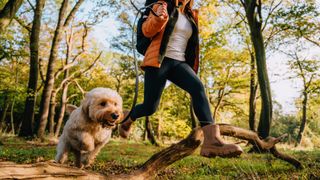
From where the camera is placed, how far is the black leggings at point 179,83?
3.49m

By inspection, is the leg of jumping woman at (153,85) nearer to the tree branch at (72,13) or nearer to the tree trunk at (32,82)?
the tree trunk at (32,82)

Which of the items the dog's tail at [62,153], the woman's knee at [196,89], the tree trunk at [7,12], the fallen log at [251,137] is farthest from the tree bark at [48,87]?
the woman's knee at [196,89]

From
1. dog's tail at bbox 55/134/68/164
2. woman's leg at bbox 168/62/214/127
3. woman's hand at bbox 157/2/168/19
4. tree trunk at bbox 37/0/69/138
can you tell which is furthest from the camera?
tree trunk at bbox 37/0/69/138

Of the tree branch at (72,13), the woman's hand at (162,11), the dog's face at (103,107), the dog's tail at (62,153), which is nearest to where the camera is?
the woman's hand at (162,11)

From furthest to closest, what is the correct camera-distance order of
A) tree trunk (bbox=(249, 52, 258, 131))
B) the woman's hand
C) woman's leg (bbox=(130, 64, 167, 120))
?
tree trunk (bbox=(249, 52, 258, 131)) < woman's leg (bbox=(130, 64, 167, 120)) < the woman's hand

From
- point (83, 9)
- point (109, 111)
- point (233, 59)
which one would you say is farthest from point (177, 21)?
point (233, 59)

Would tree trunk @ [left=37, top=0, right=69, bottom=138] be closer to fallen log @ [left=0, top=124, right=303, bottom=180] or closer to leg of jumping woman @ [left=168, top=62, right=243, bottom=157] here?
fallen log @ [left=0, top=124, right=303, bottom=180]

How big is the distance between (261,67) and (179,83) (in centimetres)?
897

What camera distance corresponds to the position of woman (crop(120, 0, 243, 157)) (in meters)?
3.31

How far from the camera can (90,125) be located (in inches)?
197

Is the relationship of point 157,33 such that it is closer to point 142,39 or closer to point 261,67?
point 142,39

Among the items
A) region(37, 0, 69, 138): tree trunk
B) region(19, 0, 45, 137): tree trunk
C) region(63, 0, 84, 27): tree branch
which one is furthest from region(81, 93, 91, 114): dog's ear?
region(63, 0, 84, 27): tree branch

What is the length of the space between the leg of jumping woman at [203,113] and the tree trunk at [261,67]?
852 centimetres

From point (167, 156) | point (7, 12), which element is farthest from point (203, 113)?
point (7, 12)
